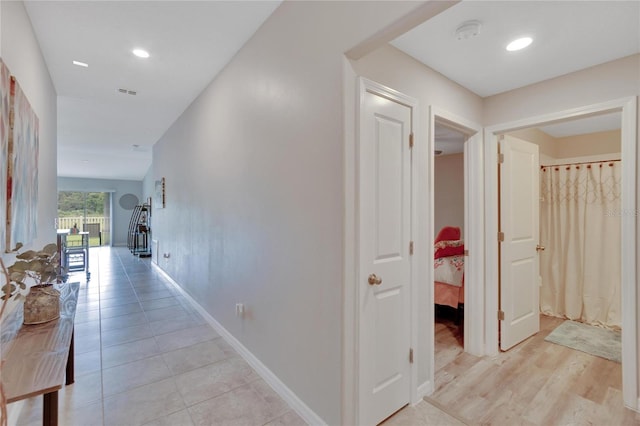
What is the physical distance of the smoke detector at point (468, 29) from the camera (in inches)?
68.1

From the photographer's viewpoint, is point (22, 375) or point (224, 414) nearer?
point (22, 375)

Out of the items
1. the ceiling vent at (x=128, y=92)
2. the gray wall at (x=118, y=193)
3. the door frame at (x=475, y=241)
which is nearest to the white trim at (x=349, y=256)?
the door frame at (x=475, y=241)

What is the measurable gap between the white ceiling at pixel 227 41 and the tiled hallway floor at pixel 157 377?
260 cm

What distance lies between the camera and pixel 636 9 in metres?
1.57

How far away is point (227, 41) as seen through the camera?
2.42 metres

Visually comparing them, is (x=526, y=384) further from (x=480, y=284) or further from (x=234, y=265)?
(x=234, y=265)

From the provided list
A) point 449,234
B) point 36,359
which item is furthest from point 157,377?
point 449,234

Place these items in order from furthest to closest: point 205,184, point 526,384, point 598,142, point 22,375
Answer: point 598,142, point 205,184, point 526,384, point 22,375

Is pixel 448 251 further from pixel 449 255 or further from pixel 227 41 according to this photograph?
pixel 227 41

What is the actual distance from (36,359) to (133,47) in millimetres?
2436

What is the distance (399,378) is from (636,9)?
249 centimetres

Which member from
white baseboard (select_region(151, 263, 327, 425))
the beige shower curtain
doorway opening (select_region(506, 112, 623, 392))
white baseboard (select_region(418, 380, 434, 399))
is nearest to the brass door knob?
white baseboard (select_region(151, 263, 327, 425))

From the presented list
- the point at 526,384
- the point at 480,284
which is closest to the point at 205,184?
the point at 480,284

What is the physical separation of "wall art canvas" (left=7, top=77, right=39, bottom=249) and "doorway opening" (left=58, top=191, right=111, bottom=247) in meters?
9.41
